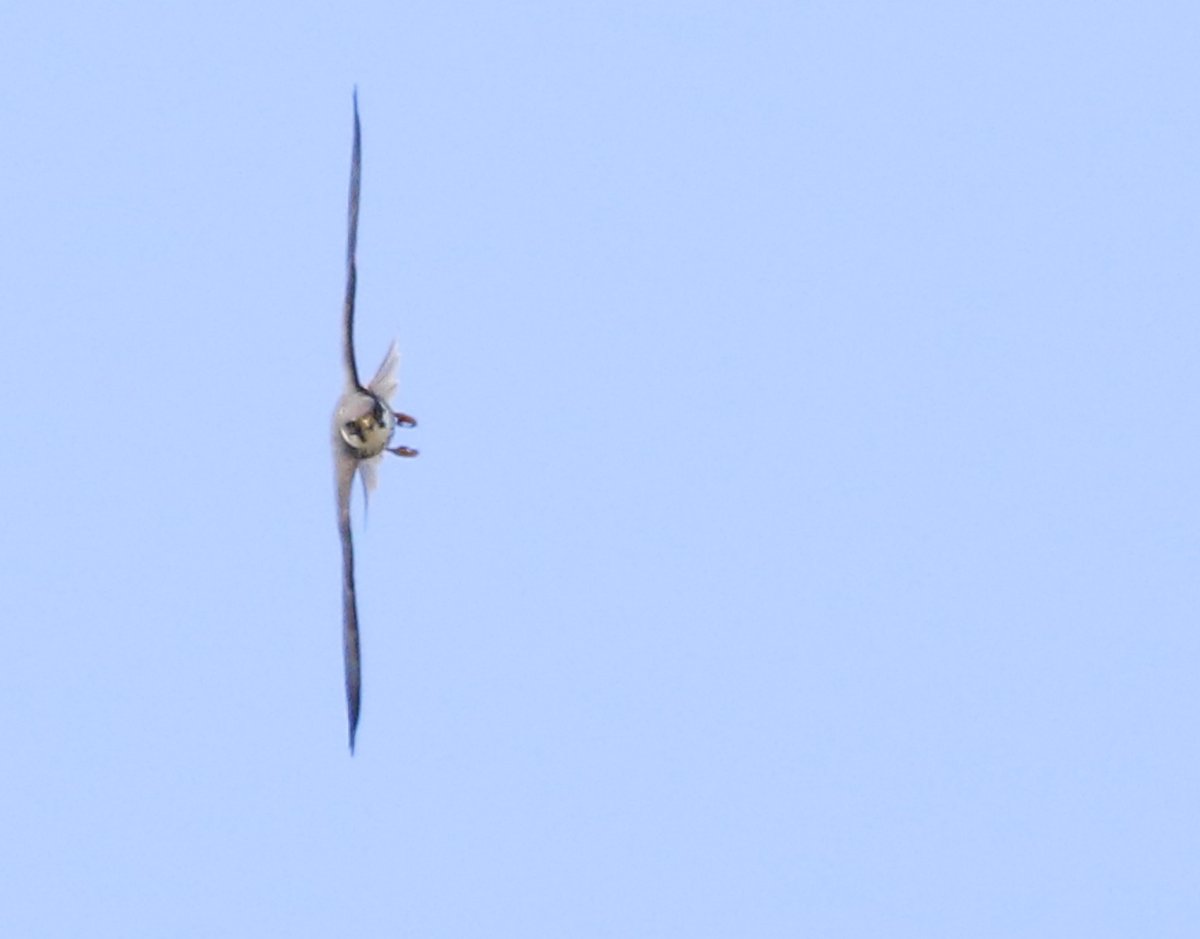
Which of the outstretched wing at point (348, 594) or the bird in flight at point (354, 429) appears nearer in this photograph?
the outstretched wing at point (348, 594)

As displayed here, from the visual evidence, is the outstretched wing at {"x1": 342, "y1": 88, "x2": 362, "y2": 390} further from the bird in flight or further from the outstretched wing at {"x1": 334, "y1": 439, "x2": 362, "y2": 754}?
the outstretched wing at {"x1": 334, "y1": 439, "x2": 362, "y2": 754}

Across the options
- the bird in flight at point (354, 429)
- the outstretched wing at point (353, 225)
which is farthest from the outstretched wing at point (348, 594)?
the outstretched wing at point (353, 225)

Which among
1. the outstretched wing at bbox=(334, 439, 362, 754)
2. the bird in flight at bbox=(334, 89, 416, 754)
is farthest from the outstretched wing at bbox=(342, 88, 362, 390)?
the outstretched wing at bbox=(334, 439, 362, 754)

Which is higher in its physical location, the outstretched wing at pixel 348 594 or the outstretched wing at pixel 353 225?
the outstretched wing at pixel 353 225

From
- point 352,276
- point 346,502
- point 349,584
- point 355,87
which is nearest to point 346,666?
point 349,584

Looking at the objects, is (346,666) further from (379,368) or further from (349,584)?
(379,368)

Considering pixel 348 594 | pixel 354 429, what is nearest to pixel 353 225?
pixel 354 429

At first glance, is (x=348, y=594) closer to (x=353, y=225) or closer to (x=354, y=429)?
(x=354, y=429)

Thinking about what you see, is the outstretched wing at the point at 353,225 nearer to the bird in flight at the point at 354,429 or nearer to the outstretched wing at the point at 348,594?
the bird in flight at the point at 354,429
